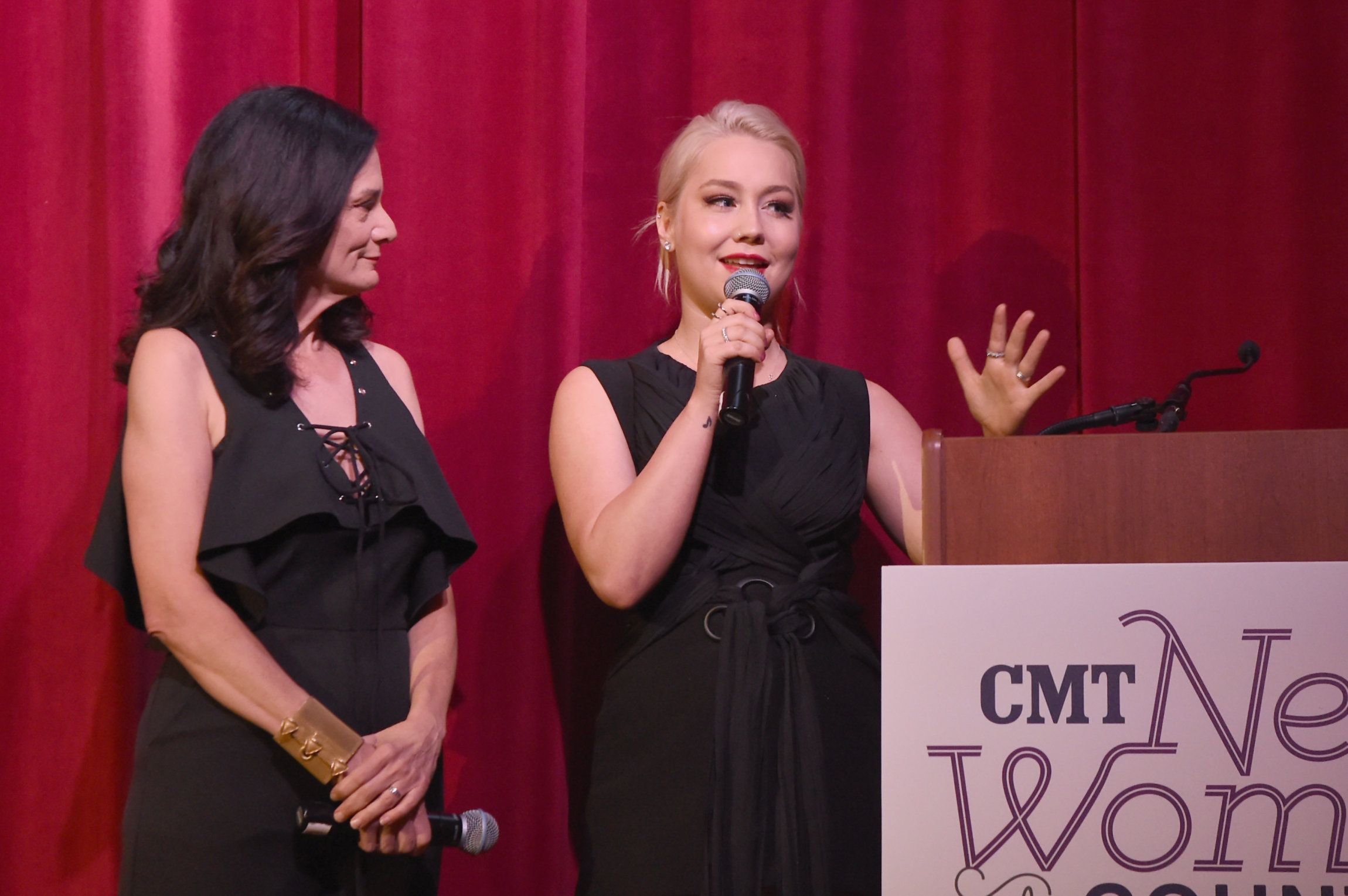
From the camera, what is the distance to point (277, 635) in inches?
59.1

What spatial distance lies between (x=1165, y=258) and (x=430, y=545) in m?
1.68

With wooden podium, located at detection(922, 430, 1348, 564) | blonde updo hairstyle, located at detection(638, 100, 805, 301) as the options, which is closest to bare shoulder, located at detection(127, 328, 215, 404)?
blonde updo hairstyle, located at detection(638, 100, 805, 301)

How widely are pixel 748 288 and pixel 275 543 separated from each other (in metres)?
0.75

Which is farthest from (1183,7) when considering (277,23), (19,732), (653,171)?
(19,732)

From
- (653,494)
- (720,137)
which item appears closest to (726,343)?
(653,494)

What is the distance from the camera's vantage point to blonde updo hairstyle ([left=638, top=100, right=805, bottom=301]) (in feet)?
6.31

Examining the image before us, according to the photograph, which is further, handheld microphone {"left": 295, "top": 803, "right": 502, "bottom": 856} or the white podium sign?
handheld microphone {"left": 295, "top": 803, "right": 502, "bottom": 856}

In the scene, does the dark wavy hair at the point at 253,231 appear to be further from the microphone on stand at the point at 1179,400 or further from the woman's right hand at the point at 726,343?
the microphone on stand at the point at 1179,400

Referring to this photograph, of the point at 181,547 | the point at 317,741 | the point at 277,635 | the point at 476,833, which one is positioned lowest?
the point at 476,833

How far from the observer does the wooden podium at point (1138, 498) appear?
1.21 meters

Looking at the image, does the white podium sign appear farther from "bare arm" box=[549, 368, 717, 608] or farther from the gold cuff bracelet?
the gold cuff bracelet

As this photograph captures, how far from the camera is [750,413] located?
1772 millimetres

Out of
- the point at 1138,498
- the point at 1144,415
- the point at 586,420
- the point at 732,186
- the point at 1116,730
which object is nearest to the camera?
the point at 1116,730

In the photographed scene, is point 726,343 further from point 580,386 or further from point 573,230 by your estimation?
point 573,230
